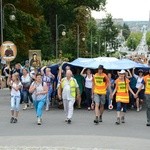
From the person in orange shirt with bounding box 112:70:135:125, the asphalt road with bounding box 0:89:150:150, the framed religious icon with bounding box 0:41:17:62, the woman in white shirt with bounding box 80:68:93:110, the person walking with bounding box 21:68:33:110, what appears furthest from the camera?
the framed religious icon with bounding box 0:41:17:62

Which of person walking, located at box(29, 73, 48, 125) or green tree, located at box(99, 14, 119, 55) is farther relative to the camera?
green tree, located at box(99, 14, 119, 55)

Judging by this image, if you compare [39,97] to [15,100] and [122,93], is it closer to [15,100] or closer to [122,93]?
[15,100]

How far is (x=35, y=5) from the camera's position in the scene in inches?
2234

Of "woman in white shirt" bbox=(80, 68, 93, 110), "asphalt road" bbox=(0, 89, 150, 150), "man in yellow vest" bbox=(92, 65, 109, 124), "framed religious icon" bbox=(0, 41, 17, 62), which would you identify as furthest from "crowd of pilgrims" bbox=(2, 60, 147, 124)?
"framed religious icon" bbox=(0, 41, 17, 62)

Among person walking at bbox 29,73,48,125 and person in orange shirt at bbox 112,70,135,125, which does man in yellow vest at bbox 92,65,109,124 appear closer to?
person in orange shirt at bbox 112,70,135,125

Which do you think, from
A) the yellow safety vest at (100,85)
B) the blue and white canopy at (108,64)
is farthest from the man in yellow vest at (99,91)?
the blue and white canopy at (108,64)

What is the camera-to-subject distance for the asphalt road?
39.3 ft

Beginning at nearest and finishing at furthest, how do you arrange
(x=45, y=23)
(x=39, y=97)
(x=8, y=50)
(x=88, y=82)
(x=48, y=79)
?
(x=39, y=97), (x=48, y=79), (x=88, y=82), (x=8, y=50), (x=45, y=23)

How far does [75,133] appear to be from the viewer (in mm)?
13938

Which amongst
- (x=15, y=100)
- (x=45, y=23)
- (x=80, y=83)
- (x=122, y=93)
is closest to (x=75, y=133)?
(x=122, y=93)

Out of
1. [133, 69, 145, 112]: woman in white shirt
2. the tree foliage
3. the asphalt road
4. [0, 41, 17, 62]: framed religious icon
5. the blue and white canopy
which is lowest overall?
the asphalt road

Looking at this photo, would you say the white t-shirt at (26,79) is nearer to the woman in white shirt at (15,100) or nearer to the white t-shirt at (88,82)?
the white t-shirt at (88,82)

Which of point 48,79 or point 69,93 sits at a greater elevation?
point 48,79

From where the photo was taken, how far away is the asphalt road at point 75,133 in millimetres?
11984
